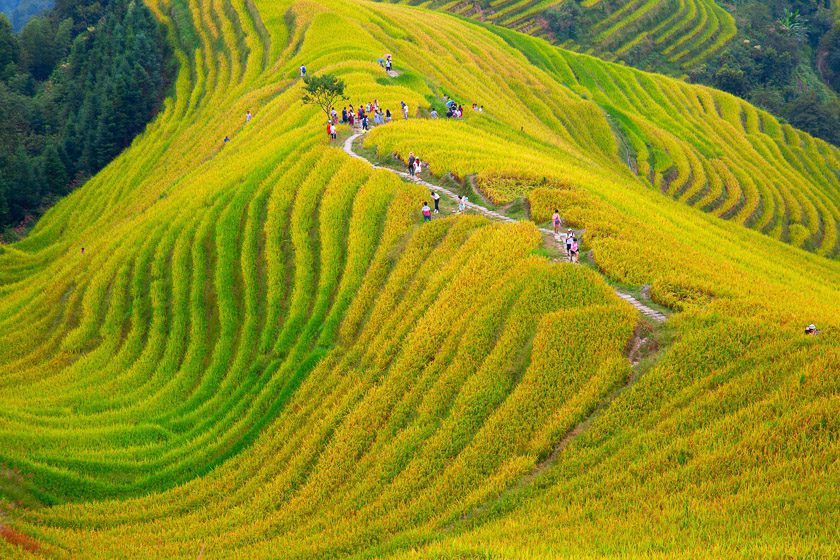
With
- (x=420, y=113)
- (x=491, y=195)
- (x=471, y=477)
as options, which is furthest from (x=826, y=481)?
(x=420, y=113)

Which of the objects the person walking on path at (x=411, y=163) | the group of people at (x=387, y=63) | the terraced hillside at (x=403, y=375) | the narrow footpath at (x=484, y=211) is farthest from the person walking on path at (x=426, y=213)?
the group of people at (x=387, y=63)

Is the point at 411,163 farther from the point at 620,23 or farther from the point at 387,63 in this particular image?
the point at 620,23

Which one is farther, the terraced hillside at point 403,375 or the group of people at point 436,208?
the group of people at point 436,208

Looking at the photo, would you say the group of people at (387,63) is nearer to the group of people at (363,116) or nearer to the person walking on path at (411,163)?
the group of people at (363,116)

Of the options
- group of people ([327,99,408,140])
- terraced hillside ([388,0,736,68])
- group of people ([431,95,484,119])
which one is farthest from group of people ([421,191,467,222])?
terraced hillside ([388,0,736,68])

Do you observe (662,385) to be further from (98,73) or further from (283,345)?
(98,73)

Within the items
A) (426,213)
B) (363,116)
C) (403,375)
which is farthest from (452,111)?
(403,375)
